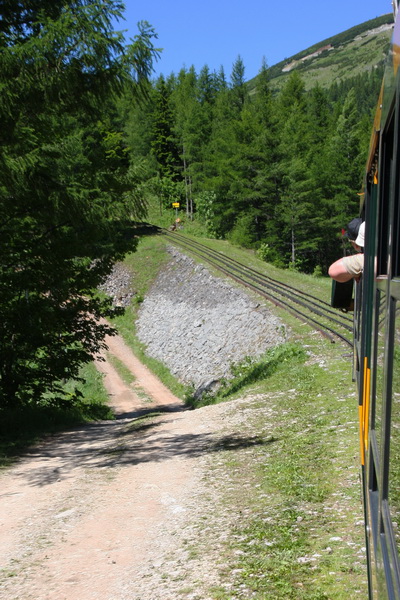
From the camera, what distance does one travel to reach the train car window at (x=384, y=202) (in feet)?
9.52

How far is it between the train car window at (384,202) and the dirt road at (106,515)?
10.9 feet

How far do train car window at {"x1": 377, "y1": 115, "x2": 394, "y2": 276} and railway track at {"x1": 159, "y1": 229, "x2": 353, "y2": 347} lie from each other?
1442 centimetres

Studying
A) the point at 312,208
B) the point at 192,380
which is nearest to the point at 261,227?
the point at 312,208

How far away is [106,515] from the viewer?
717 centimetres

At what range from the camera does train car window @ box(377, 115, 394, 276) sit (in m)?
2.90

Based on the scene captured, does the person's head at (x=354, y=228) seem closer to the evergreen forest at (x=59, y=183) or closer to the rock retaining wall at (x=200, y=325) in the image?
the evergreen forest at (x=59, y=183)

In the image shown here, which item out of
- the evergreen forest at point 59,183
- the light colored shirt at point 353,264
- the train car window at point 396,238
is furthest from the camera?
the evergreen forest at point 59,183

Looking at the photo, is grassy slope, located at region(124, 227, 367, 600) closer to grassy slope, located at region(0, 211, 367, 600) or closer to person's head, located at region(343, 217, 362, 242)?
grassy slope, located at region(0, 211, 367, 600)

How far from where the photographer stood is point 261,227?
57.5 meters

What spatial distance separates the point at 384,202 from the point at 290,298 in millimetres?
23377

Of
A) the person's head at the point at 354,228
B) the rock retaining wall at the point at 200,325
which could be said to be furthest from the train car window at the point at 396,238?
the rock retaining wall at the point at 200,325

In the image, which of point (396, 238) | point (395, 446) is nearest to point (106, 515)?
point (395, 446)

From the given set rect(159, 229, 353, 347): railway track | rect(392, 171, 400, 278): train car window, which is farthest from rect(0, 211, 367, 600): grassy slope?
rect(159, 229, 353, 347): railway track

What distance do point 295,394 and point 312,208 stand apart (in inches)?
1687
